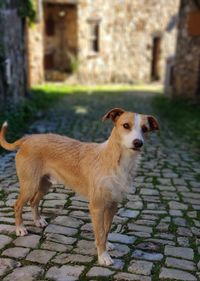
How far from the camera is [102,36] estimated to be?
2333 cm

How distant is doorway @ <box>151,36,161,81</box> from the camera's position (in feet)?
83.9

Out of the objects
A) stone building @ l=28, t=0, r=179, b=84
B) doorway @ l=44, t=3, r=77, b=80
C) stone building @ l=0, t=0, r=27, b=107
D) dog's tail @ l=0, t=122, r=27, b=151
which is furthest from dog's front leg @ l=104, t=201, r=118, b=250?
doorway @ l=44, t=3, r=77, b=80

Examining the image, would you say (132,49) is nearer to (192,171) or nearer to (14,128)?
(14,128)

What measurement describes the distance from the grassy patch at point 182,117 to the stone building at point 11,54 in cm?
467

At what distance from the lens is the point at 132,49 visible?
956 inches

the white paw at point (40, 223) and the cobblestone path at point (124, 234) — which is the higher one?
the white paw at point (40, 223)

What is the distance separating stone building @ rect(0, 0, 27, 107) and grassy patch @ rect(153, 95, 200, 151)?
4673 mm

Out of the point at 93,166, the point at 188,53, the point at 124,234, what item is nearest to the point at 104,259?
the point at 124,234

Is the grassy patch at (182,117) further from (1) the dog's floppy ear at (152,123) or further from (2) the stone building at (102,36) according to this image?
(2) the stone building at (102,36)

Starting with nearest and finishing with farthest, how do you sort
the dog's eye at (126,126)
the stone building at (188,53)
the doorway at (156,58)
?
the dog's eye at (126,126), the stone building at (188,53), the doorway at (156,58)

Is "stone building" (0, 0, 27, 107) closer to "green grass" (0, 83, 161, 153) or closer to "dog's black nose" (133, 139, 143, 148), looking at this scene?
"green grass" (0, 83, 161, 153)

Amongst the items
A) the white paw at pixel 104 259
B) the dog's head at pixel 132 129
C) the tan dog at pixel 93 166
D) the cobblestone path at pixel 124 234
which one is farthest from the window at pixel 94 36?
the white paw at pixel 104 259

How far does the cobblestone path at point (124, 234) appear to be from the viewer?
3.71m

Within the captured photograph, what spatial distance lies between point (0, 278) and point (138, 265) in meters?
1.29
